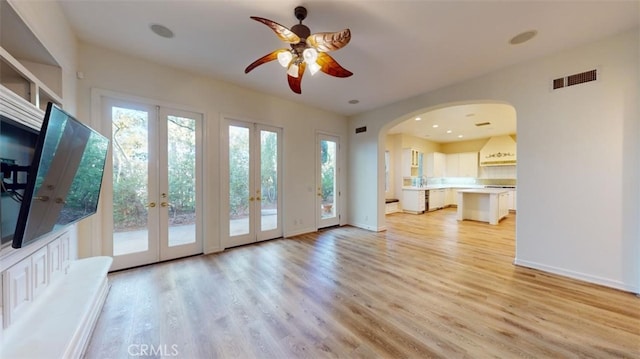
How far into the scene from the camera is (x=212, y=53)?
9.94ft

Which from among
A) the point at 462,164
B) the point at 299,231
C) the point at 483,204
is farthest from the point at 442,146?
the point at 299,231

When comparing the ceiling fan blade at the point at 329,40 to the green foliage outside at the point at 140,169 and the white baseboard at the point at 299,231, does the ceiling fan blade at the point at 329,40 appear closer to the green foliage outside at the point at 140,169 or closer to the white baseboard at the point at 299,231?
the green foliage outside at the point at 140,169

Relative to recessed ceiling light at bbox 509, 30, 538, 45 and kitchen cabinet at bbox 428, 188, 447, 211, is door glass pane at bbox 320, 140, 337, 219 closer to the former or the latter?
recessed ceiling light at bbox 509, 30, 538, 45

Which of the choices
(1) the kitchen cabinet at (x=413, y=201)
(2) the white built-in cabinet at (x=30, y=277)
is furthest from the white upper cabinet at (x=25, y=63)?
(1) the kitchen cabinet at (x=413, y=201)

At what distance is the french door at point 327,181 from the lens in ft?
18.0

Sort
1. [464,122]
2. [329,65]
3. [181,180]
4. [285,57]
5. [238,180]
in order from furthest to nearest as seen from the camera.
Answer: [464,122]
[238,180]
[181,180]
[329,65]
[285,57]

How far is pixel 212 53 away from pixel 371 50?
2.11 metres

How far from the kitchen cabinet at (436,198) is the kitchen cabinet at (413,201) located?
55cm

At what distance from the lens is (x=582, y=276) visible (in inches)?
111

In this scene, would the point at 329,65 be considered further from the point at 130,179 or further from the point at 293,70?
the point at 130,179

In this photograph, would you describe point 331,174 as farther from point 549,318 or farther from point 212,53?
point 549,318

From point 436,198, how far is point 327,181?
17.3ft

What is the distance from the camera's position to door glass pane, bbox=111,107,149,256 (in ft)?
Result: 10.1

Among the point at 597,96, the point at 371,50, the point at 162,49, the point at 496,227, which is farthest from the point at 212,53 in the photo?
the point at 496,227
